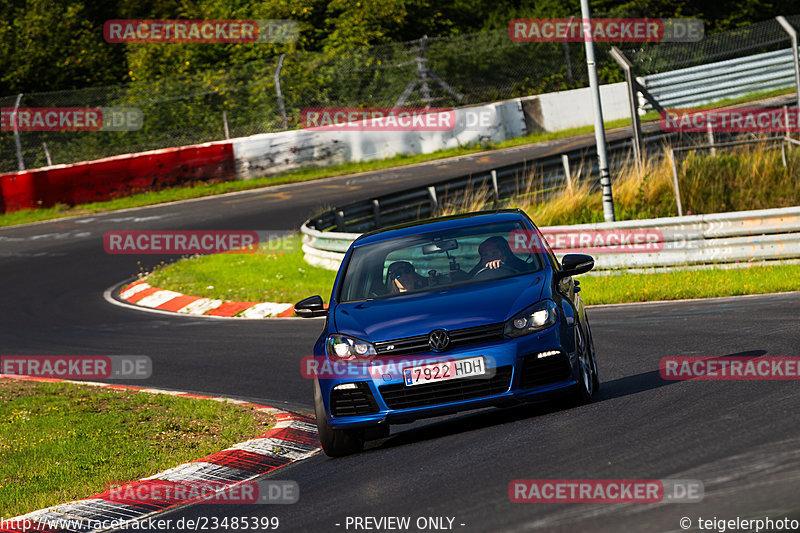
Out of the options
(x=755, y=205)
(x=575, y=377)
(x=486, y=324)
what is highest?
(x=486, y=324)

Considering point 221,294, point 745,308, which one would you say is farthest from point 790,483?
point 221,294

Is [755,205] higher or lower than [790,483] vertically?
lower

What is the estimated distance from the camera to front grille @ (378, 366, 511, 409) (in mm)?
7488

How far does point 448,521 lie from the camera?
5.52 meters

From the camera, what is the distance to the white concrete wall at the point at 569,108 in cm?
3600

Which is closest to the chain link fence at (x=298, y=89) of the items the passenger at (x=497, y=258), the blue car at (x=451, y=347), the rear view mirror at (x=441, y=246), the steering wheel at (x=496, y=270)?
the rear view mirror at (x=441, y=246)

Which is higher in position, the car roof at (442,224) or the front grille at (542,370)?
the car roof at (442,224)

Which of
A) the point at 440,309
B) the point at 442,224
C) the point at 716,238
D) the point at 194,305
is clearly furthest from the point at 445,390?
the point at 194,305

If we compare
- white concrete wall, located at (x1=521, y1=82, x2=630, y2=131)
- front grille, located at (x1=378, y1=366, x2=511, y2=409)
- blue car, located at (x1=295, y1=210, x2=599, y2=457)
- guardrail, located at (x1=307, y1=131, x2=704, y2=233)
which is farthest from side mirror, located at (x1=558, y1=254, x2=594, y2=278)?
white concrete wall, located at (x1=521, y1=82, x2=630, y2=131)

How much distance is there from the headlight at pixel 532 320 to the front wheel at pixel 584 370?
319mm

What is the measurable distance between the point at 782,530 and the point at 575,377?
3.12 m

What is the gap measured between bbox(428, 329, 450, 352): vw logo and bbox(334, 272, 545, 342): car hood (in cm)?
4

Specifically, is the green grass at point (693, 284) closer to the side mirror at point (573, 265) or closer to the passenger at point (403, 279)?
the side mirror at point (573, 265)

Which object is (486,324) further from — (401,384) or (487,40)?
(487,40)
